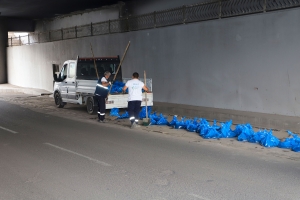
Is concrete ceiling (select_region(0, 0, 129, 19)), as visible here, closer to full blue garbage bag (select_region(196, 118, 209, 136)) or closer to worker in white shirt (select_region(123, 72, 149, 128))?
worker in white shirt (select_region(123, 72, 149, 128))

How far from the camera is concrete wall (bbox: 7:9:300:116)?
11914 millimetres

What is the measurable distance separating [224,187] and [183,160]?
1907mm

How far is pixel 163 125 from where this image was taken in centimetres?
1262

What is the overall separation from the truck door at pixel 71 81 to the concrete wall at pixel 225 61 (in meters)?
3.64

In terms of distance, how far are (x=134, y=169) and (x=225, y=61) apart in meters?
8.00

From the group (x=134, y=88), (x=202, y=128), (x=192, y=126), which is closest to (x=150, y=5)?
(x=134, y=88)

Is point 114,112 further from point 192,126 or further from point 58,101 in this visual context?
point 192,126

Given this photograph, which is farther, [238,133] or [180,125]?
[180,125]

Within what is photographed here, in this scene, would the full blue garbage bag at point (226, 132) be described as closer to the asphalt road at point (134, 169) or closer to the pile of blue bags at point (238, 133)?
the pile of blue bags at point (238, 133)

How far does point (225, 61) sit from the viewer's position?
46.1 ft

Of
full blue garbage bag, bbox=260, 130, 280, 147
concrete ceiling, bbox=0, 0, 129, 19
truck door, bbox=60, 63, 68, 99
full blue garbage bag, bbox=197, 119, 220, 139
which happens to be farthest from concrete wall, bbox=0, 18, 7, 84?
full blue garbage bag, bbox=260, 130, 280, 147

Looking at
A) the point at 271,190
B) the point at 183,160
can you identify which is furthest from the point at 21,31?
the point at 271,190

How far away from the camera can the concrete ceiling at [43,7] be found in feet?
79.4

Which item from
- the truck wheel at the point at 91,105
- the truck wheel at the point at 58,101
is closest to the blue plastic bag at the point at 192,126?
the truck wheel at the point at 91,105
